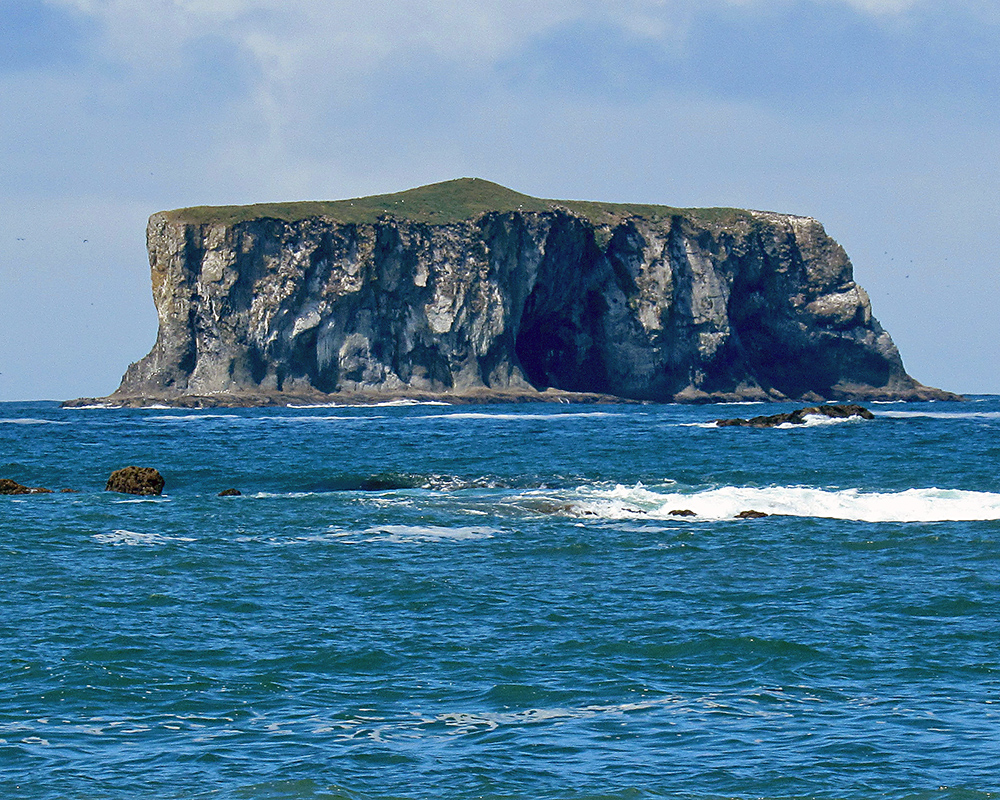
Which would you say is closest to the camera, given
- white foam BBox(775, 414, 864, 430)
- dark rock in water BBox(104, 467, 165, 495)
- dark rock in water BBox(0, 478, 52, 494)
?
dark rock in water BBox(0, 478, 52, 494)

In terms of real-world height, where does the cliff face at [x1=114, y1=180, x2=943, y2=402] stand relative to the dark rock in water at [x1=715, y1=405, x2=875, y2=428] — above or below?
above

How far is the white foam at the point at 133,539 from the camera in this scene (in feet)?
77.6

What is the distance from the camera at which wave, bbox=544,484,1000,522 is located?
2802 centimetres

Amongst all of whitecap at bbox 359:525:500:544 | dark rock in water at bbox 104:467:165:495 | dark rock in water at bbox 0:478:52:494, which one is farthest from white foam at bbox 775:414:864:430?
whitecap at bbox 359:525:500:544

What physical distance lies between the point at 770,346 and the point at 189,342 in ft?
241

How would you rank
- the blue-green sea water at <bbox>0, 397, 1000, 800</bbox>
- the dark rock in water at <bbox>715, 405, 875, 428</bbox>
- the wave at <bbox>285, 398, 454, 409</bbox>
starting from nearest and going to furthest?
the blue-green sea water at <bbox>0, 397, 1000, 800</bbox>
the dark rock in water at <bbox>715, 405, 875, 428</bbox>
the wave at <bbox>285, 398, 454, 409</bbox>

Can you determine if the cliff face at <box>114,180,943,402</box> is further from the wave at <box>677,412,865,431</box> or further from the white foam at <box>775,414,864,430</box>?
the white foam at <box>775,414,864,430</box>

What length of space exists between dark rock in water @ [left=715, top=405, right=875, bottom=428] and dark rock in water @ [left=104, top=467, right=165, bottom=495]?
158 ft

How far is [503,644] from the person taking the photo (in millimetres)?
15312

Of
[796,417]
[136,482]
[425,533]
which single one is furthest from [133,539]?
[796,417]

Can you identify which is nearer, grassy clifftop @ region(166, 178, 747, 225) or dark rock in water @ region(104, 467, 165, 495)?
dark rock in water @ region(104, 467, 165, 495)

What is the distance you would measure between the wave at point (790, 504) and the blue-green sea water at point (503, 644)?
5.5 inches

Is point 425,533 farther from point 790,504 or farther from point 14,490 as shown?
point 14,490

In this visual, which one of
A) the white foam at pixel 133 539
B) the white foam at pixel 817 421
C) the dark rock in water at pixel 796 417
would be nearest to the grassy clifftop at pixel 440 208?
the dark rock in water at pixel 796 417
